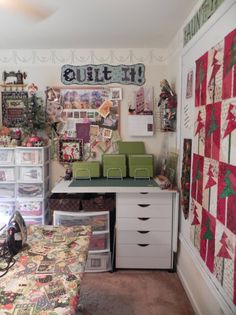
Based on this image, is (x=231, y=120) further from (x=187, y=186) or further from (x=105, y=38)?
(x=105, y=38)

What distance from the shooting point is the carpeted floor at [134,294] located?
2.10 meters

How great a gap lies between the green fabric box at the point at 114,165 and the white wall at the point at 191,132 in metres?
0.73

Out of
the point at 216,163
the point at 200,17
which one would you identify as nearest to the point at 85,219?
the point at 216,163

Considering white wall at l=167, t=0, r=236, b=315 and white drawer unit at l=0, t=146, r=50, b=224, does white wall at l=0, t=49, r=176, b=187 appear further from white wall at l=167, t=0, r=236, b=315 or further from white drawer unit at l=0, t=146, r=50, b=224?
white drawer unit at l=0, t=146, r=50, b=224

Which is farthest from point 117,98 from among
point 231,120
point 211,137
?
point 231,120

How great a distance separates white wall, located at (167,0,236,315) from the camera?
151cm

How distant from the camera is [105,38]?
2.78 m

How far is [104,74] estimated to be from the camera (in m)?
3.18

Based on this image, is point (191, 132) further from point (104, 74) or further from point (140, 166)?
point (104, 74)

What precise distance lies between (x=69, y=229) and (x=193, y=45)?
1655 mm

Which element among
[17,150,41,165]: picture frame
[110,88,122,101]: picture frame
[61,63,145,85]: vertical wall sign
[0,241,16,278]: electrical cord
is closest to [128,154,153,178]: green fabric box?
[110,88,122,101]: picture frame

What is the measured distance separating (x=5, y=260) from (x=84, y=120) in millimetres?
2049

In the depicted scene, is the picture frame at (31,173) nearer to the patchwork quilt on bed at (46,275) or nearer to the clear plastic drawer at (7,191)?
the clear plastic drawer at (7,191)

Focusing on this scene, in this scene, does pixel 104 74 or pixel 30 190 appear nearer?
pixel 30 190
